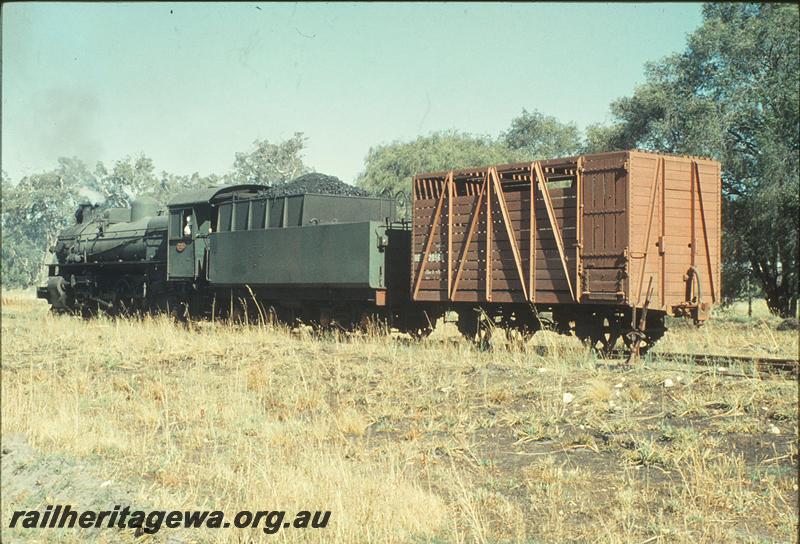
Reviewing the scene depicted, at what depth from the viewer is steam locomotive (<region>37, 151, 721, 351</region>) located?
1262 cm

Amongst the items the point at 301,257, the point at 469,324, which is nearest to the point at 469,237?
the point at 469,324

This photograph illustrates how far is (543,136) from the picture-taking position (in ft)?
204

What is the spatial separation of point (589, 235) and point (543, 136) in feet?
168

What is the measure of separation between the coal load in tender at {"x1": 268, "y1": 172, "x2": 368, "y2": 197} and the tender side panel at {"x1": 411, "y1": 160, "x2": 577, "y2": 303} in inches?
150

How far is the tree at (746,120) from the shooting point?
2533cm

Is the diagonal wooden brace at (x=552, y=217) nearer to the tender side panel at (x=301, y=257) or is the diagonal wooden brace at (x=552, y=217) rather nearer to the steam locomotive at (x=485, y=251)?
the steam locomotive at (x=485, y=251)

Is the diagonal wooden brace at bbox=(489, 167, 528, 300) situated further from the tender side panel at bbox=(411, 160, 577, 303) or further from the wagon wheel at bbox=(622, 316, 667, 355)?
the wagon wheel at bbox=(622, 316, 667, 355)

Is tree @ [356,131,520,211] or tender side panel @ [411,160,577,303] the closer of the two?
tender side panel @ [411,160,577,303]

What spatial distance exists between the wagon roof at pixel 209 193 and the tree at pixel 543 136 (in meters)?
42.9

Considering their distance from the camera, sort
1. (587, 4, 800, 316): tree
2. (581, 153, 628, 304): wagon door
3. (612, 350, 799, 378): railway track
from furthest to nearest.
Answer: (587, 4, 800, 316): tree < (581, 153, 628, 304): wagon door < (612, 350, 799, 378): railway track

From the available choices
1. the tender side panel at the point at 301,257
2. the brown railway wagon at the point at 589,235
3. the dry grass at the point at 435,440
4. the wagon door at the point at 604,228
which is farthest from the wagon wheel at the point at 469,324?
the wagon door at the point at 604,228

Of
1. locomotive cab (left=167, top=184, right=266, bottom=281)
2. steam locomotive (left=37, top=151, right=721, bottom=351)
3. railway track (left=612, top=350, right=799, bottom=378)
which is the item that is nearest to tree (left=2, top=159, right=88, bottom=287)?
locomotive cab (left=167, top=184, right=266, bottom=281)

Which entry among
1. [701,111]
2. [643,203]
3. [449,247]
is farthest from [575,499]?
[701,111]

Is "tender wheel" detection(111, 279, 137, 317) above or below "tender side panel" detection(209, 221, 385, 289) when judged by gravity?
below
